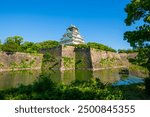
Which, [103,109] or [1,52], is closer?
[103,109]

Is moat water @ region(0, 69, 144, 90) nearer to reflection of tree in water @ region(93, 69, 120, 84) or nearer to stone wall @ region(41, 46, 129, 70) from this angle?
reflection of tree in water @ region(93, 69, 120, 84)

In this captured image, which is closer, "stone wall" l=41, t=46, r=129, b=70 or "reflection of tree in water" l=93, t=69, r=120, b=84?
"reflection of tree in water" l=93, t=69, r=120, b=84

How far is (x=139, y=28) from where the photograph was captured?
1427 centimetres

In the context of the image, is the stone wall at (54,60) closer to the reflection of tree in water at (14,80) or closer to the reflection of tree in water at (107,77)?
the reflection of tree in water at (107,77)

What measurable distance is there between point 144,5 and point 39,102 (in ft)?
30.4

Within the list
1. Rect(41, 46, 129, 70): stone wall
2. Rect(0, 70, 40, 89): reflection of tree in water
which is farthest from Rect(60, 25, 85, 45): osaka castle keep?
Rect(0, 70, 40, 89): reflection of tree in water

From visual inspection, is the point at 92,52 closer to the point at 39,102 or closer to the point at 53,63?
the point at 53,63

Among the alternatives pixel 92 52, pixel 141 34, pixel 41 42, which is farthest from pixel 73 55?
pixel 141 34

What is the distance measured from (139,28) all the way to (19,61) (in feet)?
131

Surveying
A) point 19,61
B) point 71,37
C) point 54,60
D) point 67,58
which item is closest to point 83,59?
point 67,58

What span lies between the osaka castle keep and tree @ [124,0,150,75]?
8190 cm

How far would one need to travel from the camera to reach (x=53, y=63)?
56.5m

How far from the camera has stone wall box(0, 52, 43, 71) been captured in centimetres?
4925

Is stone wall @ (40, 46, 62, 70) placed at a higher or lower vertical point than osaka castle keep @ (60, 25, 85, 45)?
lower
